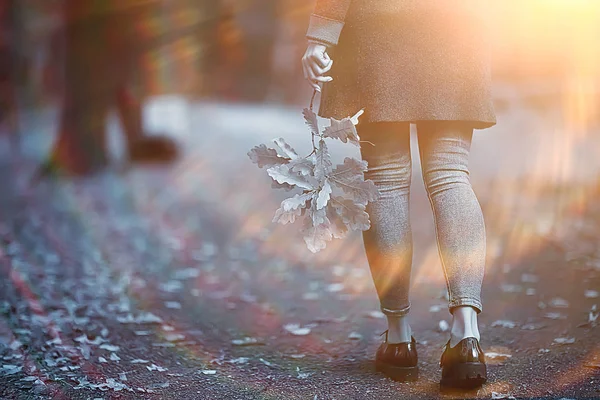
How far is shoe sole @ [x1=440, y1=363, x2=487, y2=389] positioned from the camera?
7.79 feet

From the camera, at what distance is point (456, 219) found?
8.20 feet

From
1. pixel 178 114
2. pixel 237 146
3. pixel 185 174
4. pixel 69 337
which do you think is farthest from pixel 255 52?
pixel 69 337

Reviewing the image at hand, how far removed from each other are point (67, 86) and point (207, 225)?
171 inches

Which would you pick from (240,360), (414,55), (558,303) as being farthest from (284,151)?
(558,303)

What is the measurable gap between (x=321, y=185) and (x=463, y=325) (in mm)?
625

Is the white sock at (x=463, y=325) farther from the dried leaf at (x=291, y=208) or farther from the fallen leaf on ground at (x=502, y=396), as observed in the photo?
the dried leaf at (x=291, y=208)

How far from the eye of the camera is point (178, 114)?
602 inches

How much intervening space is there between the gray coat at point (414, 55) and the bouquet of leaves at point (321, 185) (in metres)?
0.14

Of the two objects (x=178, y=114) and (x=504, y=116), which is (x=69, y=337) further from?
(x=178, y=114)

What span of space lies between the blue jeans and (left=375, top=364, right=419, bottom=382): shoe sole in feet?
0.64

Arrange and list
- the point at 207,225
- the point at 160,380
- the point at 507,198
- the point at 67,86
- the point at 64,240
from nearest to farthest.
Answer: the point at 160,380
the point at 64,240
the point at 207,225
the point at 507,198
the point at 67,86

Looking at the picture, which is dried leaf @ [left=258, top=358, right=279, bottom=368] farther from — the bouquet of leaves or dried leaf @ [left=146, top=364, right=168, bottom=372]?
the bouquet of leaves

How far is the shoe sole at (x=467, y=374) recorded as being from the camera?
2.38 m

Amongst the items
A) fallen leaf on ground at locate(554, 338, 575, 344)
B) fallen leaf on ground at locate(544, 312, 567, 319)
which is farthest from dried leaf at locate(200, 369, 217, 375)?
fallen leaf on ground at locate(544, 312, 567, 319)
